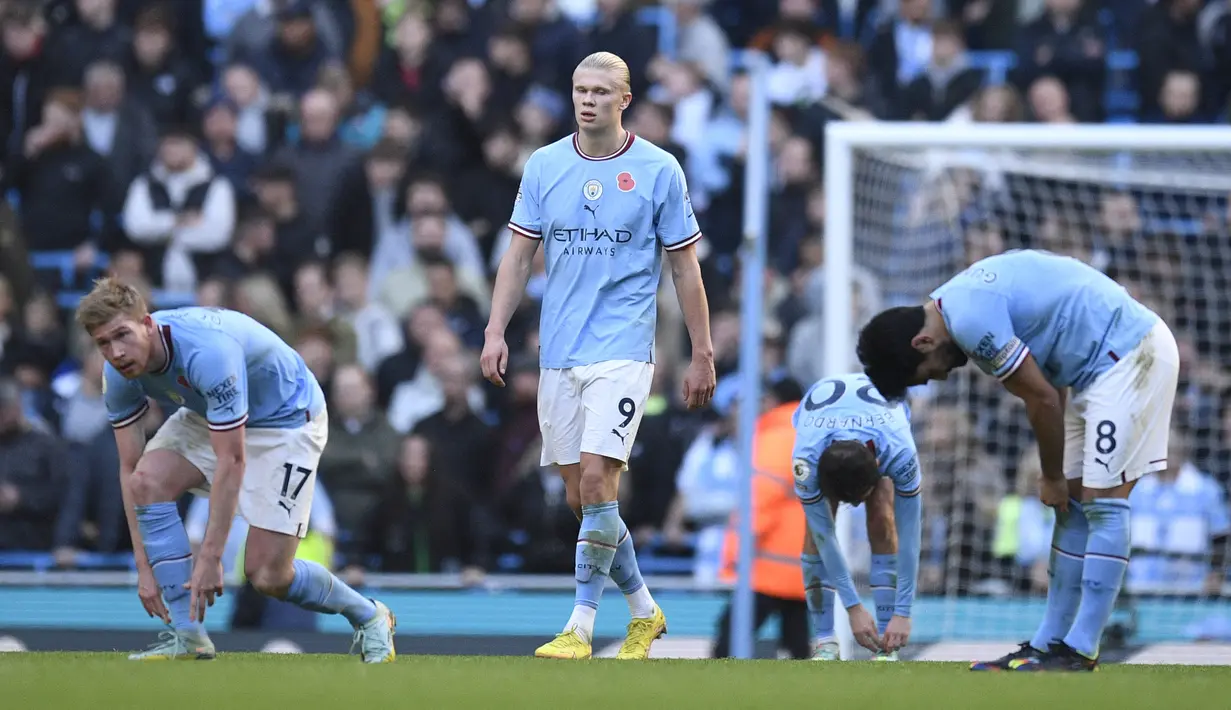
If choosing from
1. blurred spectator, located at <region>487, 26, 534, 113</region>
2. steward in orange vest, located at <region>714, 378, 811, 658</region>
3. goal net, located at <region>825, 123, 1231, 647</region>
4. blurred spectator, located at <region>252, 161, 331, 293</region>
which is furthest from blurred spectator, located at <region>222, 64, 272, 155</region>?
steward in orange vest, located at <region>714, 378, 811, 658</region>

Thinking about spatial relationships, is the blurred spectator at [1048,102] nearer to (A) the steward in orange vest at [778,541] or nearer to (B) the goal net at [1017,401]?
(B) the goal net at [1017,401]

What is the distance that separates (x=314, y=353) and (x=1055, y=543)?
728cm

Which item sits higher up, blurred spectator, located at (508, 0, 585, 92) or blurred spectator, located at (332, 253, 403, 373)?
blurred spectator, located at (508, 0, 585, 92)

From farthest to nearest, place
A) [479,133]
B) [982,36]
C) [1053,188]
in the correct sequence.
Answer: [982,36] → [479,133] → [1053,188]

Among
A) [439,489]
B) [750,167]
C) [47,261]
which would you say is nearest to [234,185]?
[47,261]

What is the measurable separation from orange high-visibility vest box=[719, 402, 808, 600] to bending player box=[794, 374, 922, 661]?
182 centimetres

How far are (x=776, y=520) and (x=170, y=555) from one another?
12.9ft

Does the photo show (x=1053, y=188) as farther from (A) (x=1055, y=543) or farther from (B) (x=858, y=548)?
(A) (x=1055, y=543)

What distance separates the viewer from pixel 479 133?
15.6 meters

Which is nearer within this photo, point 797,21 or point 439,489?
point 439,489

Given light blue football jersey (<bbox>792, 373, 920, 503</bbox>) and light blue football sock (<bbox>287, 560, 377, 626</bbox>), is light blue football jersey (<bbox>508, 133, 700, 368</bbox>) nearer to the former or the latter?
light blue football jersey (<bbox>792, 373, 920, 503</bbox>)

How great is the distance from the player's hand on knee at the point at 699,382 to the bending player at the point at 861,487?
843 millimetres

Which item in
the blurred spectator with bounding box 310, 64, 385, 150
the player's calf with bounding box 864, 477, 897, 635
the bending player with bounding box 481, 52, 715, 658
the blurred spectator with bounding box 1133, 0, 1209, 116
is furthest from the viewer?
the blurred spectator with bounding box 310, 64, 385, 150

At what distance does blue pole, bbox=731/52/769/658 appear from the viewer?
10.1 metres
